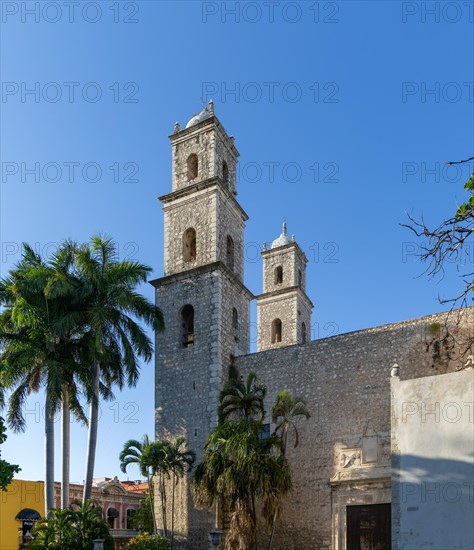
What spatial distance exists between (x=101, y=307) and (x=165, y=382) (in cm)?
339

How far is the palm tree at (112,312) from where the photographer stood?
21953 mm

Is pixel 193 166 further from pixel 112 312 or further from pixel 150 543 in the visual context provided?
pixel 150 543

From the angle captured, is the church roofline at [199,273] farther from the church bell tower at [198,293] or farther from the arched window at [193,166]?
the arched window at [193,166]

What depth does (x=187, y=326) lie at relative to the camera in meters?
23.9

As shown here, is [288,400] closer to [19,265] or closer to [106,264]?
[106,264]

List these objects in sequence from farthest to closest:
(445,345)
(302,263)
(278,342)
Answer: (302,263)
(278,342)
(445,345)

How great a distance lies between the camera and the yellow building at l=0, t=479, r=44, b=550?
1024 inches

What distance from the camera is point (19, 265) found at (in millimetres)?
23047

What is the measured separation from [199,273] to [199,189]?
3113mm

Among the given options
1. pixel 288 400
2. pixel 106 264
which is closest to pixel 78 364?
pixel 106 264

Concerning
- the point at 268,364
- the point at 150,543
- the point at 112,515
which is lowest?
the point at 112,515

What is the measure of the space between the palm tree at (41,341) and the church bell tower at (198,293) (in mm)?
3121

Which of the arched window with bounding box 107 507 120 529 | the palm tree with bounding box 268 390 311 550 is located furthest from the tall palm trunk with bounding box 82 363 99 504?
the arched window with bounding box 107 507 120 529

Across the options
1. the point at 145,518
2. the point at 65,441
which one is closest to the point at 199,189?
the point at 65,441
